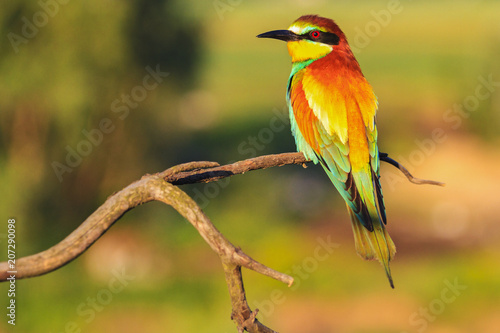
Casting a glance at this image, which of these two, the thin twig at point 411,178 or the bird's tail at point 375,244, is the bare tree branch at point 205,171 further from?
the bird's tail at point 375,244

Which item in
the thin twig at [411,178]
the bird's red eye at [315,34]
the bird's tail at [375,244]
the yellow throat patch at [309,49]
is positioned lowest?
the bird's tail at [375,244]

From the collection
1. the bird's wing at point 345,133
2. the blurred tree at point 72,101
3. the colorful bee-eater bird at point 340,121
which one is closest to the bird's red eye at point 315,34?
the colorful bee-eater bird at point 340,121

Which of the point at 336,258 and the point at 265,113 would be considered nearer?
the point at 336,258

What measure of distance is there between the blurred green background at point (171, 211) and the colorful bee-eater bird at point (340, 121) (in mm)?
3066

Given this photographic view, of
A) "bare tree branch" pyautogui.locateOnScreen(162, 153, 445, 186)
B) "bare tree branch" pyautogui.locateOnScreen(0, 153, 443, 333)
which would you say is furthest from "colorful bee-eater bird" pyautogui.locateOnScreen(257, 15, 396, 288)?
"bare tree branch" pyautogui.locateOnScreen(0, 153, 443, 333)

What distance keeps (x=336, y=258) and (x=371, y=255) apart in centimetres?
687

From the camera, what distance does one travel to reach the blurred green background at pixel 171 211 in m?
6.17

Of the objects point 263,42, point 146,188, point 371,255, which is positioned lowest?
point 371,255

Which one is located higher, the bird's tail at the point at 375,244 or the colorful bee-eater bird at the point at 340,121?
the colorful bee-eater bird at the point at 340,121

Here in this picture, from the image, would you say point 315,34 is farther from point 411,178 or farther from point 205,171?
point 205,171

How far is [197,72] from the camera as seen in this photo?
8.79 m

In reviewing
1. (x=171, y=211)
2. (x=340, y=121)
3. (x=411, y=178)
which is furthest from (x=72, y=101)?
(x=171, y=211)

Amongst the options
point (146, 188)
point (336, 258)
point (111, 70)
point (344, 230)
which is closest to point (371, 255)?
point (146, 188)

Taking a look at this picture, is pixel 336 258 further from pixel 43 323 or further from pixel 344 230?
pixel 43 323
